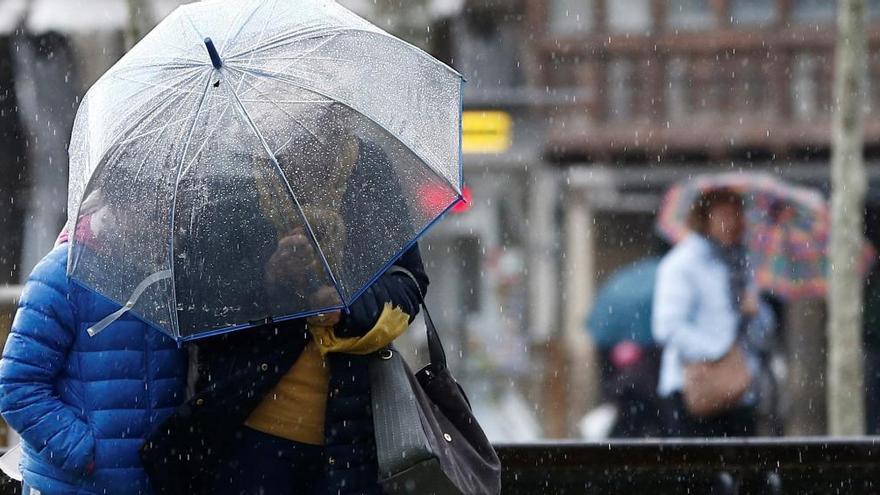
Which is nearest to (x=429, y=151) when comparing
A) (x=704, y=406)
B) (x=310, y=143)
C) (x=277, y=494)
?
(x=310, y=143)

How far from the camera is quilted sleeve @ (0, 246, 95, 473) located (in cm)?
386

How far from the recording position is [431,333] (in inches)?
161

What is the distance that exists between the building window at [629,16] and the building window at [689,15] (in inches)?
12.4

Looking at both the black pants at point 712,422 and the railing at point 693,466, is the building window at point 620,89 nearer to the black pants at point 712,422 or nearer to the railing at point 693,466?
the black pants at point 712,422

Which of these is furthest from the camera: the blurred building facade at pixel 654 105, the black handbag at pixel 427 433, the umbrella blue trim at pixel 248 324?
the blurred building facade at pixel 654 105

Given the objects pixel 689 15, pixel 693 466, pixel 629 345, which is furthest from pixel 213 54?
pixel 689 15

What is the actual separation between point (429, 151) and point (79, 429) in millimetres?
1164

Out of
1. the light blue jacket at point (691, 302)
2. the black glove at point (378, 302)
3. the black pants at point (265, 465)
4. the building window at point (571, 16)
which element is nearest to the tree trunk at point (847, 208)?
the light blue jacket at point (691, 302)

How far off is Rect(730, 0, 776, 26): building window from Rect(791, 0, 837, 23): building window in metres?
0.32

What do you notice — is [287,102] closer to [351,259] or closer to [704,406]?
[351,259]

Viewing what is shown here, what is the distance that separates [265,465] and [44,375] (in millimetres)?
611

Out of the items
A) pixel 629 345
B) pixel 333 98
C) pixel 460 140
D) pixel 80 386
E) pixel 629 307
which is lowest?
pixel 629 345

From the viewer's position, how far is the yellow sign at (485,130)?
1666 centimetres

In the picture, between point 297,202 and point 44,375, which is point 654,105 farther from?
point 44,375
